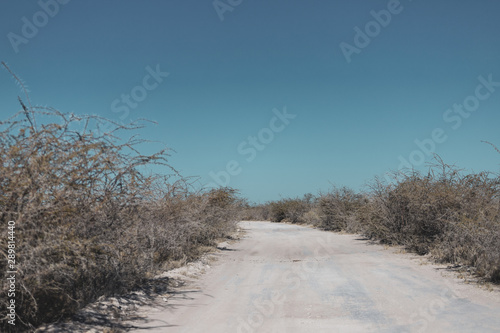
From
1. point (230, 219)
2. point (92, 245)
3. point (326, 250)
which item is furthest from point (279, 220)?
point (92, 245)

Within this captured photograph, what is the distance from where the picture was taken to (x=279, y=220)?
1748 inches

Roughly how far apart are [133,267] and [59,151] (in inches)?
111

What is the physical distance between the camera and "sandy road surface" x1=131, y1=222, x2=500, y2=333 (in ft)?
17.5

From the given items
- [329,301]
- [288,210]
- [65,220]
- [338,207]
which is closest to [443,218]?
[329,301]

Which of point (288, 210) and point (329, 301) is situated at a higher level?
point (288, 210)

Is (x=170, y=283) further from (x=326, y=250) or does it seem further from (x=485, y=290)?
(x=326, y=250)

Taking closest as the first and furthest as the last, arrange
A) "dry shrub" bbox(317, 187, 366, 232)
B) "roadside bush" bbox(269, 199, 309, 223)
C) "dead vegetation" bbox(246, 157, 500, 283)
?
"dead vegetation" bbox(246, 157, 500, 283) → "dry shrub" bbox(317, 187, 366, 232) → "roadside bush" bbox(269, 199, 309, 223)

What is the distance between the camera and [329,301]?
6.60 meters

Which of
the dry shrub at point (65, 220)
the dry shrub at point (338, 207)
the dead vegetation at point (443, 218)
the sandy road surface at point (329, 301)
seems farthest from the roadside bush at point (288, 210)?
the dry shrub at point (65, 220)

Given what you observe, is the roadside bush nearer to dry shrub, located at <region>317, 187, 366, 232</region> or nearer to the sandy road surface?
dry shrub, located at <region>317, 187, 366, 232</region>

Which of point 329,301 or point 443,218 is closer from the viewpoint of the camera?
point 329,301

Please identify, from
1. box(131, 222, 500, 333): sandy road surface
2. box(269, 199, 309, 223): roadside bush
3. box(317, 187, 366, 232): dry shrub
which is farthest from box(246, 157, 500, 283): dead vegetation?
box(269, 199, 309, 223): roadside bush

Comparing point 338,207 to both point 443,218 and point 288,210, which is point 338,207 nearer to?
point 443,218

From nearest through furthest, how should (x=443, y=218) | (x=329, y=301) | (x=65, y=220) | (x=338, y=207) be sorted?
(x=65, y=220) → (x=329, y=301) → (x=443, y=218) → (x=338, y=207)
